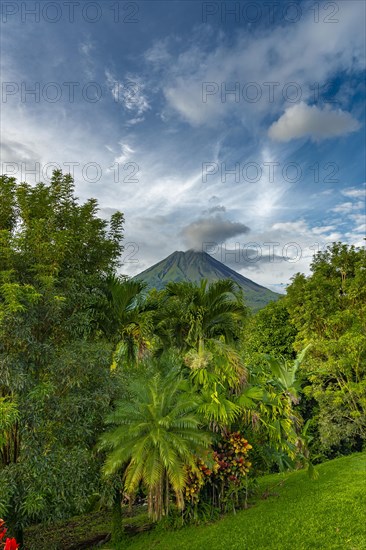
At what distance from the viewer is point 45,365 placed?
9547 mm

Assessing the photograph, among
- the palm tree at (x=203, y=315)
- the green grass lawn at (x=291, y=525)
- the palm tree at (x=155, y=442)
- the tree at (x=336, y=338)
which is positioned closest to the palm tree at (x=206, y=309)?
the palm tree at (x=203, y=315)

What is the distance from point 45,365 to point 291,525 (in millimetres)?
6852

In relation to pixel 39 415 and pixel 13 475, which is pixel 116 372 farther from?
pixel 13 475

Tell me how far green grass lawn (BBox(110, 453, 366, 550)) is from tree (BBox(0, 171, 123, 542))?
9.66 ft

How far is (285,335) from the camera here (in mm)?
27203

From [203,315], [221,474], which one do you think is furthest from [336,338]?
[221,474]

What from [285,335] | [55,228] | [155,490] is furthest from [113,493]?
[285,335]

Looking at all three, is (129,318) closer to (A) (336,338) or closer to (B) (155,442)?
(B) (155,442)

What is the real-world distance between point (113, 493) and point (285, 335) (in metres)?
19.4

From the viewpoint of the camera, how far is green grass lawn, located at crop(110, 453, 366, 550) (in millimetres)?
8148

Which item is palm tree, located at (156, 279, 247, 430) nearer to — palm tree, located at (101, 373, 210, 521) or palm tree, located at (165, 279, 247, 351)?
A: palm tree, located at (165, 279, 247, 351)

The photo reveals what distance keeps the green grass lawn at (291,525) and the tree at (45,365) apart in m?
2.95

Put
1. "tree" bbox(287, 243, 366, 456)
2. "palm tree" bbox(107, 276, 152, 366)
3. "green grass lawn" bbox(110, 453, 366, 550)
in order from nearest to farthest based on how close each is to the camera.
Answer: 1. "green grass lawn" bbox(110, 453, 366, 550)
2. "palm tree" bbox(107, 276, 152, 366)
3. "tree" bbox(287, 243, 366, 456)

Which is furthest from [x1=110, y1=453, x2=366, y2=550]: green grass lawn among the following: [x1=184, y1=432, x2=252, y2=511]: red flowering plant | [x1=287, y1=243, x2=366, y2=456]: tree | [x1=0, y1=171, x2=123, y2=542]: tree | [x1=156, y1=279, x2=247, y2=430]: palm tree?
[x1=287, y1=243, x2=366, y2=456]: tree
